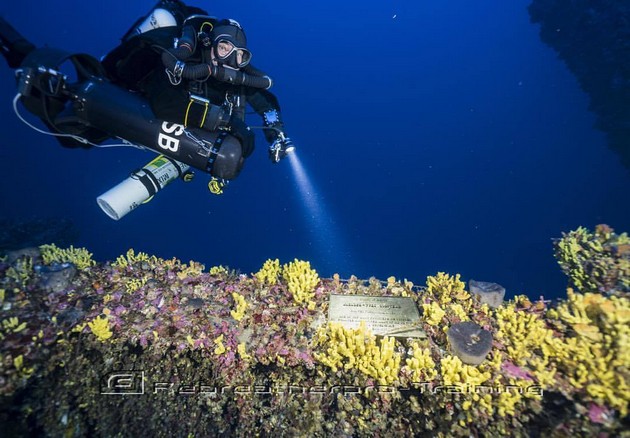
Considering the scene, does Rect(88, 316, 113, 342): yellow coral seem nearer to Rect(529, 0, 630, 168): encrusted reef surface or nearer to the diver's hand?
the diver's hand

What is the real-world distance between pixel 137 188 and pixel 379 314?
15.3 ft

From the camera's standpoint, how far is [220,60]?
189 inches

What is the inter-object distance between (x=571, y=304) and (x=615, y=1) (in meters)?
31.5

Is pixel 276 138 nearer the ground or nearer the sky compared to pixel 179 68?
nearer the sky

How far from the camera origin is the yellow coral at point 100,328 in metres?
4.27

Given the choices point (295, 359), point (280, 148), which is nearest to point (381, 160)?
point (280, 148)

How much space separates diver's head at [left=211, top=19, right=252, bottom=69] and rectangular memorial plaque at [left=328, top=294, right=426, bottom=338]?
14.2 feet

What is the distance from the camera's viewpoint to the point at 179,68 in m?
4.17

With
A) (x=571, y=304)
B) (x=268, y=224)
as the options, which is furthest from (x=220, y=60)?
(x=268, y=224)

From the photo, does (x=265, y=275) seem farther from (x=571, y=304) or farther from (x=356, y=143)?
(x=356, y=143)

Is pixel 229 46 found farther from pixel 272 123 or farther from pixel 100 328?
pixel 100 328

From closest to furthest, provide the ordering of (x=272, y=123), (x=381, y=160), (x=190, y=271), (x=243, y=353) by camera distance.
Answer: (x=243, y=353)
(x=190, y=271)
(x=272, y=123)
(x=381, y=160)

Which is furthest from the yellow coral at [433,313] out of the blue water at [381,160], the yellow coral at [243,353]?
the blue water at [381,160]

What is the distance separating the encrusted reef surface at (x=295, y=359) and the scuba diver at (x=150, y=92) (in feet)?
6.24
